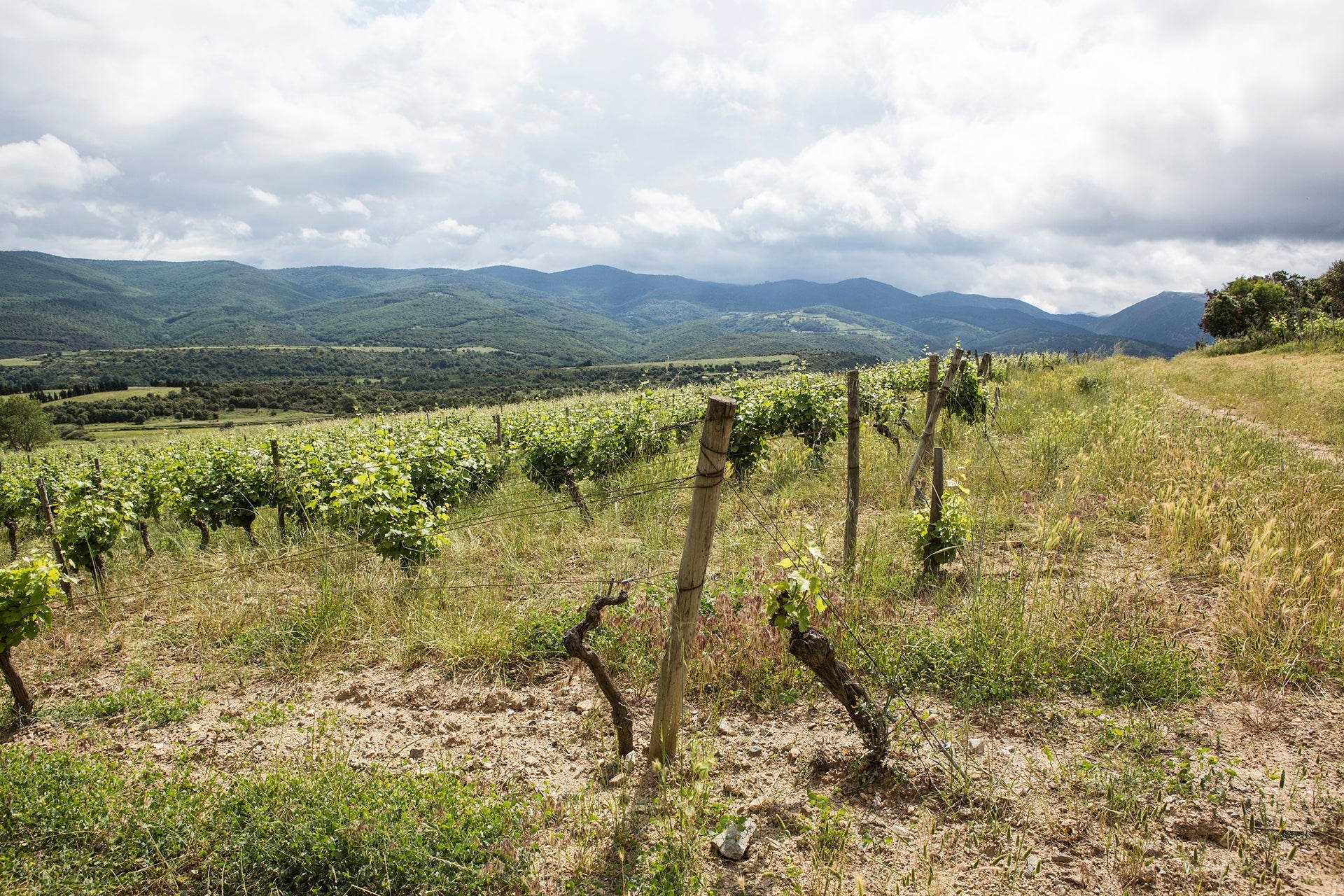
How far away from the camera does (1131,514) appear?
708 centimetres

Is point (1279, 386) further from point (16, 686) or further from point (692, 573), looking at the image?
point (16, 686)

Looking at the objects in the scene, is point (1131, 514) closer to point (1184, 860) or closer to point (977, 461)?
point (977, 461)

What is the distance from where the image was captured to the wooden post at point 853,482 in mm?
6098

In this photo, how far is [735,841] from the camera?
313 cm

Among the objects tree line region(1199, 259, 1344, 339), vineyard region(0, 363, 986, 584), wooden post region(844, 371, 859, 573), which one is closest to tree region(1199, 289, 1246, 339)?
tree line region(1199, 259, 1344, 339)

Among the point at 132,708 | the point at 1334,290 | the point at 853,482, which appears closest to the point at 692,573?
the point at 853,482

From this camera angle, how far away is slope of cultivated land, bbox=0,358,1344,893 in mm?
3000

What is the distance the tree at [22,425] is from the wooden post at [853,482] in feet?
206

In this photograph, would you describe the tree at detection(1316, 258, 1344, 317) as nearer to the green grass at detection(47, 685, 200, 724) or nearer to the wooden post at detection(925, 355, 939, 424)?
the wooden post at detection(925, 355, 939, 424)

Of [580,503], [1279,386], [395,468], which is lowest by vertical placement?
[580,503]

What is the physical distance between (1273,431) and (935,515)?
10319 mm

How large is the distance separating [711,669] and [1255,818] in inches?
117

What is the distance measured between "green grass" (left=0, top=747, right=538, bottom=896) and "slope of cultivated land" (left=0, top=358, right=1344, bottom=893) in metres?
0.02

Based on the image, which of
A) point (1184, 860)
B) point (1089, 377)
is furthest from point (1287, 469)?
point (1089, 377)
